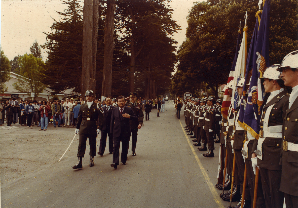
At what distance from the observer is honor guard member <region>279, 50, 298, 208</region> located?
2.98 metres

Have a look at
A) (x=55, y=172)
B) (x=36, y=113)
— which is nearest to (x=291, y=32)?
(x=55, y=172)

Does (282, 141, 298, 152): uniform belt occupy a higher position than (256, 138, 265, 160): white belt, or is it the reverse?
(282, 141, 298, 152): uniform belt

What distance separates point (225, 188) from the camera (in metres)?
5.97

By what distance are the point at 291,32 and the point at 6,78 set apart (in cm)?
4948

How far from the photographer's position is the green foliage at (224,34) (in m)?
18.0

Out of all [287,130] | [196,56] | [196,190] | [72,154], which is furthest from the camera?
[196,56]

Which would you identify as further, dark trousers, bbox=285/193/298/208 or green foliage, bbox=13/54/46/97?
green foliage, bbox=13/54/46/97

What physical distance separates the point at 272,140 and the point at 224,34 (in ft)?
67.0

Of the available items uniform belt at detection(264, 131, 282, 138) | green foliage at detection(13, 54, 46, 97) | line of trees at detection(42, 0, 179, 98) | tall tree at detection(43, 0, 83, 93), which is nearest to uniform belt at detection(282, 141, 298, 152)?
uniform belt at detection(264, 131, 282, 138)

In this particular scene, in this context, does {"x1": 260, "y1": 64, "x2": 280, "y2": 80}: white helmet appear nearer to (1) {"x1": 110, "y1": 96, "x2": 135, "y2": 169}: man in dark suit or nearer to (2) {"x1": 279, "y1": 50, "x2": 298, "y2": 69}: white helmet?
(2) {"x1": 279, "y1": 50, "x2": 298, "y2": 69}: white helmet

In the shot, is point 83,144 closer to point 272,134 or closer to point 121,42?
point 272,134

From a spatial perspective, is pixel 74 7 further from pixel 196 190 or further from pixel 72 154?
pixel 196 190

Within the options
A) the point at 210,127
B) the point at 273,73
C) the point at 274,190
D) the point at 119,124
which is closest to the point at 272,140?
the point at 274,190

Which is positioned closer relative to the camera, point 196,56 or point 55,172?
point 55,172
